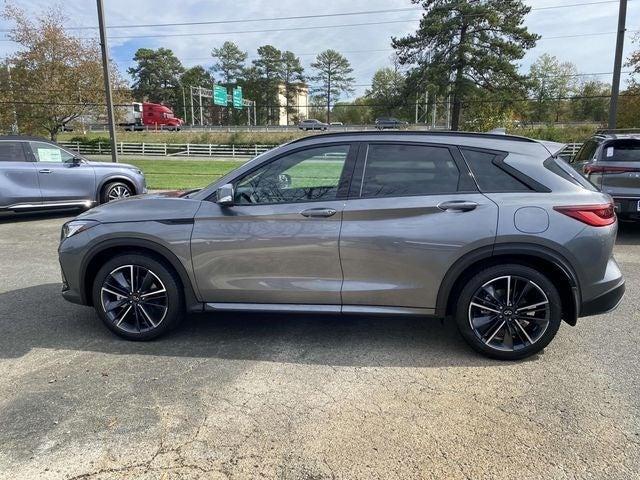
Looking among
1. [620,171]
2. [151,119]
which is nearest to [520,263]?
[620,171]

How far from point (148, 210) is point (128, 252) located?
39 centimetres

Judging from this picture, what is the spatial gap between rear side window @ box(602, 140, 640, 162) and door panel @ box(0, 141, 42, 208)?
10.3m

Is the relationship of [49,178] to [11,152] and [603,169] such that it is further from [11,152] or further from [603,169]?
[603,169]

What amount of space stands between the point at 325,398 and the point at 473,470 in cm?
104

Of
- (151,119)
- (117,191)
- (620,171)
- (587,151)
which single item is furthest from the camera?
(151,119)

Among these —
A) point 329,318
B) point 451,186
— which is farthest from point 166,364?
point 451,186

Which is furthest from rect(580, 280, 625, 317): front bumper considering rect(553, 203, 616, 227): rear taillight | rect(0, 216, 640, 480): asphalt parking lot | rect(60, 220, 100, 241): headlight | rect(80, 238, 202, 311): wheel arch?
rect(60, 220, 100, 241): headlight

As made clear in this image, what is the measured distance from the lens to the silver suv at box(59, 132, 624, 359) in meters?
3.64

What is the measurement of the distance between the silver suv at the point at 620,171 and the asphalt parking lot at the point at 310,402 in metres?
3.79

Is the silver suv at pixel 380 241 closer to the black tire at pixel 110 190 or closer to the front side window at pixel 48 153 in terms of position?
the black tire at pixel 110 190

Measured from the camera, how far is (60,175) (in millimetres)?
10094

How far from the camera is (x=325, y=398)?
3.28 meters

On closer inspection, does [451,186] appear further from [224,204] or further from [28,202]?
[28,202]

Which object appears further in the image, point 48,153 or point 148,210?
point 48,153
